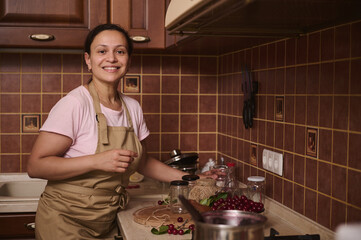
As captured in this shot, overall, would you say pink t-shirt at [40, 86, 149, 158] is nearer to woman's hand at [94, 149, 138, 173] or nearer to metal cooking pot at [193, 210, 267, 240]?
woman's hand at [94, 149, 138, 173]

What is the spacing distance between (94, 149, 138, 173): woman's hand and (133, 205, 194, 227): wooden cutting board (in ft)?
0.69

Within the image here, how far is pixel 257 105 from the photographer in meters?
1.91

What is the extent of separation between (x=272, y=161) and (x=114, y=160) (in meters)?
0.64

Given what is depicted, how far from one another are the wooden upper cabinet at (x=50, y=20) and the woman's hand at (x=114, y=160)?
2.40 feet

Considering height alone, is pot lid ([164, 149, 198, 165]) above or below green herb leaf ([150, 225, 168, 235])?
above

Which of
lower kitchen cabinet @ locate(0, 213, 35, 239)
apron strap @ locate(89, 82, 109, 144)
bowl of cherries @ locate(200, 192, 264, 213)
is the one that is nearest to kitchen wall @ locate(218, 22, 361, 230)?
bowl of cherries @ locate(200, 192, 264, 213)

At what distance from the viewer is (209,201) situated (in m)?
1.58

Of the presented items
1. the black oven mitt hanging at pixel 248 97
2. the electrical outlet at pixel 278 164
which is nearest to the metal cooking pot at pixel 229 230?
the electrical outlet at pixel 278 164

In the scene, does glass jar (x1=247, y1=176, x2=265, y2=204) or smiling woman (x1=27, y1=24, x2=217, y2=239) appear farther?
glass jar (x1=247, y1=176, x2=265, y2=204)

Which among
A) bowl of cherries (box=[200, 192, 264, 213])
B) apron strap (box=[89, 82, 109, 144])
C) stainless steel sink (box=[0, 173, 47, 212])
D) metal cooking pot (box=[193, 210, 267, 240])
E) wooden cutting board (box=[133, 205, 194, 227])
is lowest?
stainless steel sink (box=[0, 173, 47, 212])

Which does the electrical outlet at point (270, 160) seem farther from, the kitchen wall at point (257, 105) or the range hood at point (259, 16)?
the range hood at point (259, 16)

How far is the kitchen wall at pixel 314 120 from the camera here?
1.25 m

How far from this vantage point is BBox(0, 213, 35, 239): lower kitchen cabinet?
1901mm

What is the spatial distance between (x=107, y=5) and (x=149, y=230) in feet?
3.50
